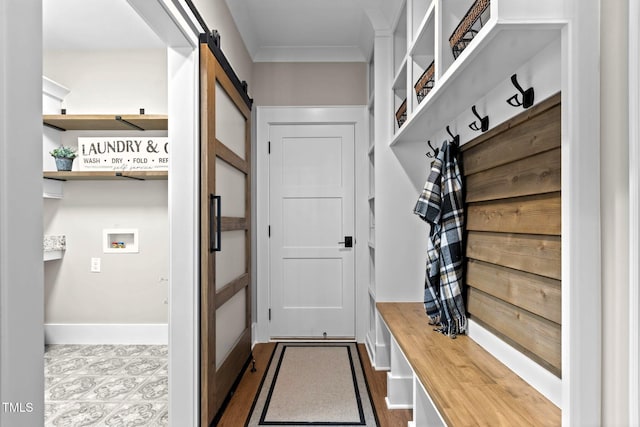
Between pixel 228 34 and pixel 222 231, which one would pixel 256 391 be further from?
pixel 228 34

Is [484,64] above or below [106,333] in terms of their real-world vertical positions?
above

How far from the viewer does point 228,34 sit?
9.75 ft

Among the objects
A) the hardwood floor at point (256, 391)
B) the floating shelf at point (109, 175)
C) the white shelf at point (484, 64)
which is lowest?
the hardwood floor at point (256, 391)

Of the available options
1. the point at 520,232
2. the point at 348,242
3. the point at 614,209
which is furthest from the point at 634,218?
the point at 348,242

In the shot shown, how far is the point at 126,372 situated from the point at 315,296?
1736 mm

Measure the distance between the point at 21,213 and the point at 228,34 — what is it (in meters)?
2.39

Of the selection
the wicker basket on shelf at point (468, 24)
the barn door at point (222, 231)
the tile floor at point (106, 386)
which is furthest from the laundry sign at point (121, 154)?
the wicker basket on shelf at point (468, 24)

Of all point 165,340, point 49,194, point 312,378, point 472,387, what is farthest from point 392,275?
point 49,194

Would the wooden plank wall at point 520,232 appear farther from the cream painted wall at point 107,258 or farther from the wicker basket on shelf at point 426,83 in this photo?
the cream painted wall at point 107,258

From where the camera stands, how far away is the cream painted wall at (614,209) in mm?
943

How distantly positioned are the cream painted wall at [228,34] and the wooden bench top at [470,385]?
6.54 feet

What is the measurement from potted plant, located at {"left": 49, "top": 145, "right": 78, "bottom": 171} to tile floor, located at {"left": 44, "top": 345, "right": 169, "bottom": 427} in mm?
1399

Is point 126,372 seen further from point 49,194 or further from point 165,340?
point 49,194

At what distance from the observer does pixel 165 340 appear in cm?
350
